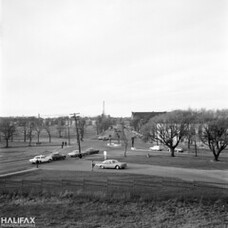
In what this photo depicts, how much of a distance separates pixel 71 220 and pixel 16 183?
7.98 meters

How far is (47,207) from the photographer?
569 inches

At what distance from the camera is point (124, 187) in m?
17.7

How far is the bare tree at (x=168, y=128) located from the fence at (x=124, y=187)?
78.1 ft

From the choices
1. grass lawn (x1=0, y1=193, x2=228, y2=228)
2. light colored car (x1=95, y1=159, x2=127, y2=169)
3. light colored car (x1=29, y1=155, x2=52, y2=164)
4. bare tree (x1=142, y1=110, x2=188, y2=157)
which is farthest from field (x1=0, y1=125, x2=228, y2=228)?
bare tree (x1=142, y1=110, x2=188, y2=157)

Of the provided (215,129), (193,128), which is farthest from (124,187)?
(193,128)

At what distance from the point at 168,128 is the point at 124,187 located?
88.8 feet

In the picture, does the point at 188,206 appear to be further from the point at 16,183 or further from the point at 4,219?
the point at 16,183

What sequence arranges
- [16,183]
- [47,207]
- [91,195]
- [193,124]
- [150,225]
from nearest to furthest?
1. [150,225]
2. [47,207]
3. [91,195]
4. [16,183]
5. [193,124]

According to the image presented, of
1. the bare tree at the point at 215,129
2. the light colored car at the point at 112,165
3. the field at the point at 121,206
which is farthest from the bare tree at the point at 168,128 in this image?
the field at the point at 121,206

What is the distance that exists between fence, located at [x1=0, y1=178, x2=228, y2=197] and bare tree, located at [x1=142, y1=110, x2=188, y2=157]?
938 inches

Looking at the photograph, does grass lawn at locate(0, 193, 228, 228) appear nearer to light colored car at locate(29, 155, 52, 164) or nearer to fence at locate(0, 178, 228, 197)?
fence at locate(0, 178, 228, 197)

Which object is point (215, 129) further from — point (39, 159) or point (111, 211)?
point (111, 211)

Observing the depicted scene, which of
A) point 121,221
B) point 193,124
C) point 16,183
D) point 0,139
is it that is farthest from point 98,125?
point 121,221

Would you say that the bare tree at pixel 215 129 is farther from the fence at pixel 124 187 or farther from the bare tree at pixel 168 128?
the fence at pixel 124 187
